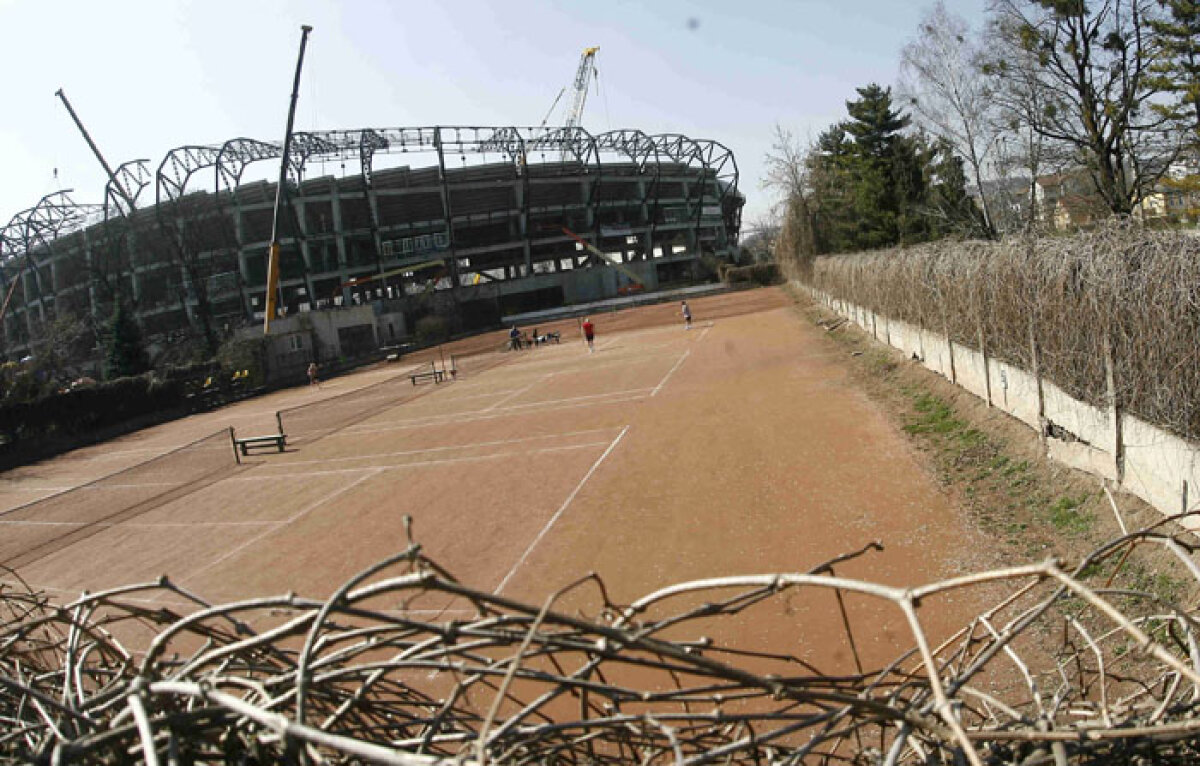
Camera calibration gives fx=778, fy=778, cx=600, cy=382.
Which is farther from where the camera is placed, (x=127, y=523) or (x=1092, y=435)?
(x=127, y=523)

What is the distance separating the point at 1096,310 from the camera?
8617 millimetres

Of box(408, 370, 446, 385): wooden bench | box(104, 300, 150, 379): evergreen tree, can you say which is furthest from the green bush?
box(104, 300, 150, 379): evergreen tree

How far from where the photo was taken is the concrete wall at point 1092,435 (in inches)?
291

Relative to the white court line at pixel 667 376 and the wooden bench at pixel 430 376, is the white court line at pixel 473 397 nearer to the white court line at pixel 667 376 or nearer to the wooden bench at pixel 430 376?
the white court line at pixel 667 376

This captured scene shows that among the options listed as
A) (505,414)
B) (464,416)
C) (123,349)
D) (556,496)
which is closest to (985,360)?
(556,496)

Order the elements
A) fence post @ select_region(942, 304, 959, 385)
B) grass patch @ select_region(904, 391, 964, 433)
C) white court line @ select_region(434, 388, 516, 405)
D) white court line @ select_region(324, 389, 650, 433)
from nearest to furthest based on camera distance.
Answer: grass patch @ select_region(904, 391, 964, 433) < fence post @ select_region(942, 304, 959, 385) < white court line @ select_region(324, 389, 650, 433) < white court line @ select_region(434, 388, 516, 405)

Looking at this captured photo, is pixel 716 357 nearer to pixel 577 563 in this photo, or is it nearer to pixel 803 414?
pixel 803 414

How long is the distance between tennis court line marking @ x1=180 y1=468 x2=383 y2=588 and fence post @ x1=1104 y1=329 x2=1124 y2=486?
1381cm

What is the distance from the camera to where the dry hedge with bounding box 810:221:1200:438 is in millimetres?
7145

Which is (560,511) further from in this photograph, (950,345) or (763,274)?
(763,274)

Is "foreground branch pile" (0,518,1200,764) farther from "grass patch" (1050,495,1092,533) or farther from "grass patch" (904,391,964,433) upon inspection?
"grass patch" (904,391,964,433)

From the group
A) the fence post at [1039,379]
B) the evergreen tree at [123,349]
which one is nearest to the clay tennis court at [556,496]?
the fence post at [1039,379]

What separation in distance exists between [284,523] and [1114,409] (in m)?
14.7

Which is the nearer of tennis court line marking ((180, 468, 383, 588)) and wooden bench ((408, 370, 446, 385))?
tennis court line marking ((180, 468, 383, 588))
